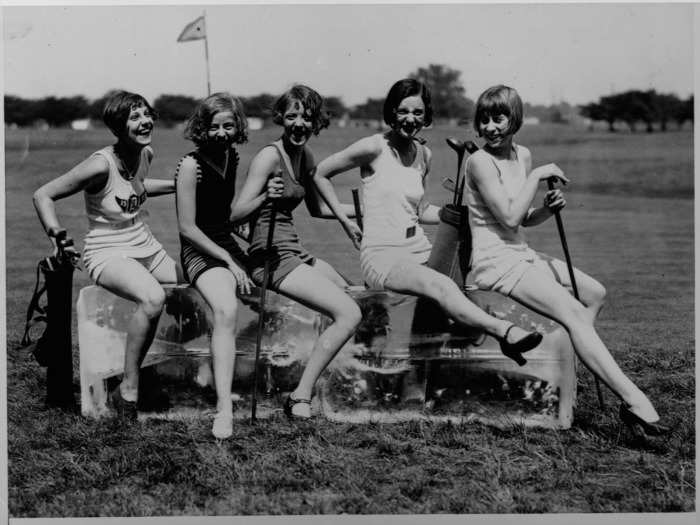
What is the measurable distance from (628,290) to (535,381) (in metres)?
3.01

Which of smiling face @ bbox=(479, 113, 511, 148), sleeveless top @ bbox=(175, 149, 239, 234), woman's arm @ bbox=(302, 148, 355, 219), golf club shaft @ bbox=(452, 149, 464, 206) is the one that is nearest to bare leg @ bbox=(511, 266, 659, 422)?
golf club shaft @ bbox=(452, 149, 464, 206)

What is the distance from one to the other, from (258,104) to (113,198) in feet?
3.38

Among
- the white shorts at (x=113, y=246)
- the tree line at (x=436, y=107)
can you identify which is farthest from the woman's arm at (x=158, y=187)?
the tree line at (x=436, y=107)

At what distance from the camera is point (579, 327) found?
504 cm

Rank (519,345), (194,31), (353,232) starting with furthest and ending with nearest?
(194,31) → (353,232) → (519,345)

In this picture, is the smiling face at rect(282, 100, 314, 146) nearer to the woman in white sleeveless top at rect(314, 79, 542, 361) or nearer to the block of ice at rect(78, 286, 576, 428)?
the woman in white sleeveless top at rect(314, 79, 542, 361)

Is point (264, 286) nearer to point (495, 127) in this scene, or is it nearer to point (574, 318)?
point (495, 127)

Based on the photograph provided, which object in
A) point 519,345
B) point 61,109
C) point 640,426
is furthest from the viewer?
point 61,109

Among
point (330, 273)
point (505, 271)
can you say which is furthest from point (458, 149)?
point (330, 273)

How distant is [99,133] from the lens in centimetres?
572

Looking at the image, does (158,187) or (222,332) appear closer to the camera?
(222,332)

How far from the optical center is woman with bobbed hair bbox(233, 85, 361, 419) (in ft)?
16.8

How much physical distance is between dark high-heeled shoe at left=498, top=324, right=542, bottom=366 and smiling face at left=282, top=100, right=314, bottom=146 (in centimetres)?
148

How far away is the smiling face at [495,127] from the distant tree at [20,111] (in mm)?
2623
